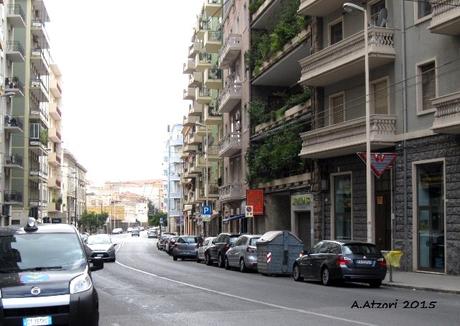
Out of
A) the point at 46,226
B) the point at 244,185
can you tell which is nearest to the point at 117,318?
the point at 46,226

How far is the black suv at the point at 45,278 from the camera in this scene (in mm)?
8562

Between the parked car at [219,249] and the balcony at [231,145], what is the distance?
1538 centimetres

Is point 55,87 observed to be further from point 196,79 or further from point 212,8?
point 212,8

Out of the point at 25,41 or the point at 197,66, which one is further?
the point at 197,66

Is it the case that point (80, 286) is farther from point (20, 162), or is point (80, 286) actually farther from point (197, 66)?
point (197, 66)

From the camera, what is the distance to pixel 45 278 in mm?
8953

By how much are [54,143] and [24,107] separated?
86.3 feet

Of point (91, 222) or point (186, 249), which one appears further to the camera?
point (91, 222)

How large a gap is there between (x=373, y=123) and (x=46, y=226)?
59.2 feet

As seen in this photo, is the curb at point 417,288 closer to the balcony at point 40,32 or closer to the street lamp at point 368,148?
the street lamp at point 368,148

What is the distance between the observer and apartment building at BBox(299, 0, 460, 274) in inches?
921

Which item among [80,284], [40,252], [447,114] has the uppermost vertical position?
[447,114]

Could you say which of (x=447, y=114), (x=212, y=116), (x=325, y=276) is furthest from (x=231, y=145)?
(x=325, y=276)

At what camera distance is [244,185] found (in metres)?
48.7
